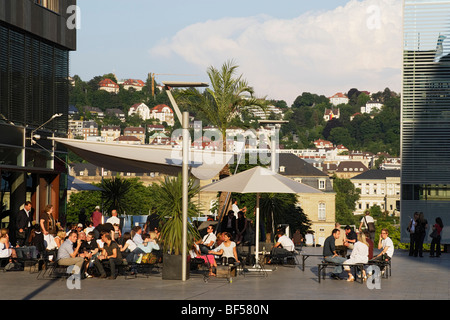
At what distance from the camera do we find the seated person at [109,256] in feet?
48.5

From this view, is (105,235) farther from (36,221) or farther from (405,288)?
(36,221)

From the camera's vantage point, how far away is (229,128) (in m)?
26.5

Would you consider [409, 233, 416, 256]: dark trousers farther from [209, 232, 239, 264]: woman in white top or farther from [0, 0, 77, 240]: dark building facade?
[0, 0, 77, 240]: dark building facade

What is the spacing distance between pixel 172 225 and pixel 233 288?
6.65 feet

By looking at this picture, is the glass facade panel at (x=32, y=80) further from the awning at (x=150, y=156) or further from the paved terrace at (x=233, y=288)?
the paved terrace at (x=233, y=288)

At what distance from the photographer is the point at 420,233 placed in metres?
23.0

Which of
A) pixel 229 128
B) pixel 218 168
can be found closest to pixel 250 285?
pixel 218 168

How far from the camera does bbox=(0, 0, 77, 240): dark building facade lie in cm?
2041

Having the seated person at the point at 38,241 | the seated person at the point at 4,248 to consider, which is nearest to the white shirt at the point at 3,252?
the seated person at the point at 4,248

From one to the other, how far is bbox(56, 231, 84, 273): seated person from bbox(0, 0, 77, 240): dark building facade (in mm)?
5946

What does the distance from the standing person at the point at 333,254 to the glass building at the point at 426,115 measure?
12.4m

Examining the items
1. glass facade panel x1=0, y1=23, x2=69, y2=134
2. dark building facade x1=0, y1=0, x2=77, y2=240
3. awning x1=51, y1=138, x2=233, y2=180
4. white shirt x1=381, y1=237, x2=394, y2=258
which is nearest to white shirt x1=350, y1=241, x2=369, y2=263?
white shirt x1=381, y1=237, x2=394, y2=258

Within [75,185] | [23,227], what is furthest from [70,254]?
[75,185]
